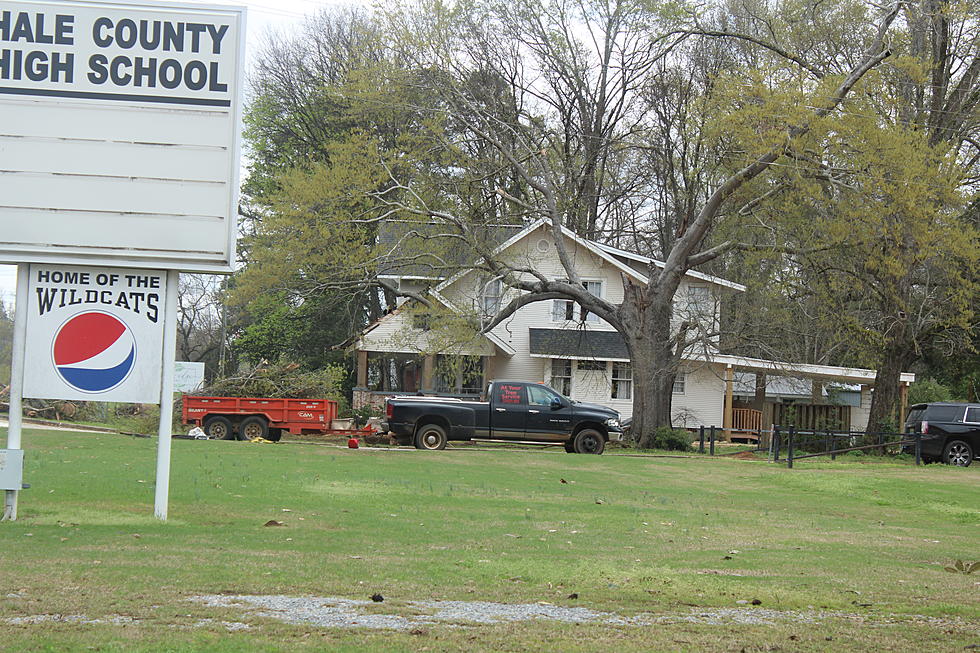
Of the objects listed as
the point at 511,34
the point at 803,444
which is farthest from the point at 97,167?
the point at 511,34

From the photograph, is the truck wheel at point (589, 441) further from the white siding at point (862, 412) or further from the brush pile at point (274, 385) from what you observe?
the white siding at point (862, 412)

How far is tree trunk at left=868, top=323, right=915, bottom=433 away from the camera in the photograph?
35844mm

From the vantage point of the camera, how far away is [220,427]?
32812 mm

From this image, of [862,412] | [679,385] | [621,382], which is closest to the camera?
[621,382]

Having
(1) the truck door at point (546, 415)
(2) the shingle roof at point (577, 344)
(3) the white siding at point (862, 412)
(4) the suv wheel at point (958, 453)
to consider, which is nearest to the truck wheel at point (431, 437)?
(1) the truck door at point (546, 415)

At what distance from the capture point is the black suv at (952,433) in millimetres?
30375

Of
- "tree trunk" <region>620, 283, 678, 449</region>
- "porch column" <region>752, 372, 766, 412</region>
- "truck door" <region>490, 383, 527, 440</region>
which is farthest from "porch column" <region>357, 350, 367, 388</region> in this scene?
"porch column" <region>752, 372, 766, 412</region>

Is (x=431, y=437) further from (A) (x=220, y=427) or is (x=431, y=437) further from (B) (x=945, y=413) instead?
(B) (x=945, y=413)

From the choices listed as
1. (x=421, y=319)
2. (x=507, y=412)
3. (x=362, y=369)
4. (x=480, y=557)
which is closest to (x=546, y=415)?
(x=507, y=412)

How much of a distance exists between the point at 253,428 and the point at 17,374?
2099cm

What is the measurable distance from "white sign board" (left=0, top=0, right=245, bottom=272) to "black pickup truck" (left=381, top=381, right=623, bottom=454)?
1731cm

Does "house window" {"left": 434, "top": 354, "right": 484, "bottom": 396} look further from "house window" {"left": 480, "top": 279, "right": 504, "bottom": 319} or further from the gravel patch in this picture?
the gravel patch

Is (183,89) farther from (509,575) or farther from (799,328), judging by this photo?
(799,328)

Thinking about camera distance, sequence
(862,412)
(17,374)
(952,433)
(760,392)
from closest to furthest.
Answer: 1. (17,374)
2. (952,433)
3. (760,392)
4. (862,412)
